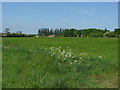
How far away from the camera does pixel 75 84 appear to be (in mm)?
5297

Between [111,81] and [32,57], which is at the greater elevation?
[32,57]

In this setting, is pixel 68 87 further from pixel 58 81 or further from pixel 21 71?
pixel 21 71

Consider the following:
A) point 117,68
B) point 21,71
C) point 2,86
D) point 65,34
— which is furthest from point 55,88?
point 65,34

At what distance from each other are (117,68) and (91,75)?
6.42 feet

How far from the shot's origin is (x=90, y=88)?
201 inches

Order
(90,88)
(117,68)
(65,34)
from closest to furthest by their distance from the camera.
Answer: (90,88)
(117,68)
(65,34)

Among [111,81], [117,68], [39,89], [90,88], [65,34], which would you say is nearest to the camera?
[39,89]

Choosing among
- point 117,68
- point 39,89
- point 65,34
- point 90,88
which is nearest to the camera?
point 39,89

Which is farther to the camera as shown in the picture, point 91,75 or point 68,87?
point 91,75

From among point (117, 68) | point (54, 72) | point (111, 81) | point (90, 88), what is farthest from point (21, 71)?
point (117, 68)

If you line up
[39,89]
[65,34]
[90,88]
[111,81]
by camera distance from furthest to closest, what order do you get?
[65,34], [111,81], [90,88], [39,89]

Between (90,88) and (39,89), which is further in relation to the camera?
(90,88)

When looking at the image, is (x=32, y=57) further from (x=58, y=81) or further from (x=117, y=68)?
(x=117, y=68)

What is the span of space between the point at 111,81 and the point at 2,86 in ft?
12.1
